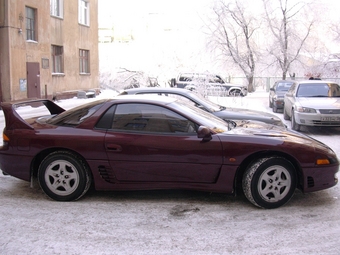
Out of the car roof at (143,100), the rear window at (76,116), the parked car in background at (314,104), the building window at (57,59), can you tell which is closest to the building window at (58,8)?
the building window at (57,59)

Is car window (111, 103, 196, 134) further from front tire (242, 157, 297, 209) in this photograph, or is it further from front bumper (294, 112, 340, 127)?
front bumper (294, 112, 340, 127)

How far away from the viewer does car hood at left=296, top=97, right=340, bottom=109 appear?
11.0 metres

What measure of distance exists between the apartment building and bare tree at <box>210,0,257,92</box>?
9.79m

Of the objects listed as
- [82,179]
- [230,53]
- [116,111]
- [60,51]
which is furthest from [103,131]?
[230,53]

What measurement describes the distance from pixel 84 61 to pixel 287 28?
51.7ft

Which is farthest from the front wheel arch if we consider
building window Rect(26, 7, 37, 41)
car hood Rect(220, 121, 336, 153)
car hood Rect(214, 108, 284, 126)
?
building window Rect(26, 7, 37, 41)

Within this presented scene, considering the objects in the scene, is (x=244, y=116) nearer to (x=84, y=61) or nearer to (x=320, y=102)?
(x=320, y=102)

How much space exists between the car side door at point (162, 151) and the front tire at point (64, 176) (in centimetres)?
41

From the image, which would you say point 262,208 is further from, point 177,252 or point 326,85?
point 326,85

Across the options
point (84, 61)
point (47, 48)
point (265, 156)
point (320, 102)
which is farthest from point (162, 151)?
point (84, 61)

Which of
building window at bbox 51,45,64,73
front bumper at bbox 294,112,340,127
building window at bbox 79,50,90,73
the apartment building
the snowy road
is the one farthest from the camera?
building window at bbox 79,50,90,73

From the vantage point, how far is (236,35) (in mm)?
32688

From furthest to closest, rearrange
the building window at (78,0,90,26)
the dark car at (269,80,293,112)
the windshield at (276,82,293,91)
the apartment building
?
the building window at (78,0,90,26)
the windshield at (276,82,293,91)
the apartment building
the dark car at (269,80,293,112)

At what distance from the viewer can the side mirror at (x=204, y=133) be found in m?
4.95
